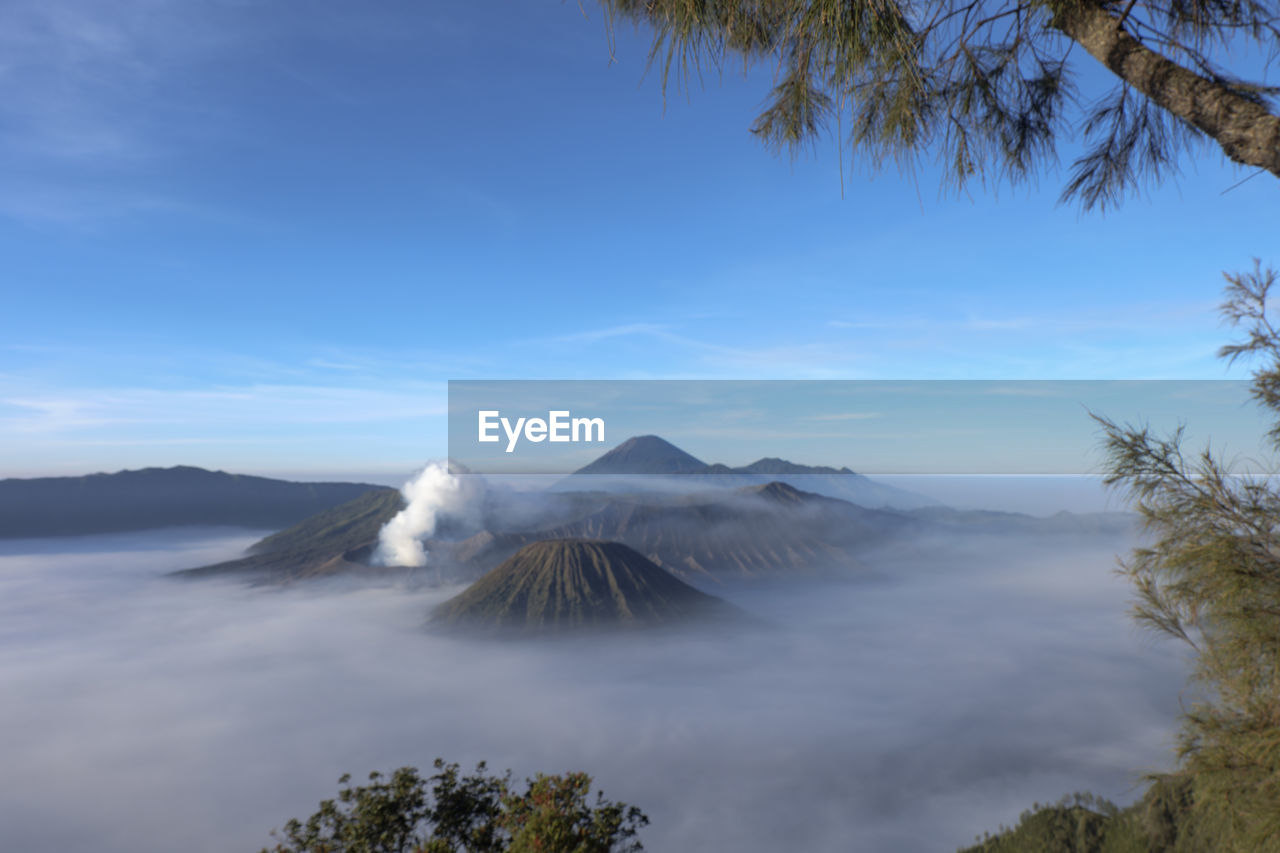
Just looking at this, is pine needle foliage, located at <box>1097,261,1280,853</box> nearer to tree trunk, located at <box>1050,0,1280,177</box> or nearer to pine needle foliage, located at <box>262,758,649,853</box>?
tree trunk, located at <box>1050,0,1280,177</box>

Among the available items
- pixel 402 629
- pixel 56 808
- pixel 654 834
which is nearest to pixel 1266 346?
pixel 654 834

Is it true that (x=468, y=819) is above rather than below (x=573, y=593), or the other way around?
above

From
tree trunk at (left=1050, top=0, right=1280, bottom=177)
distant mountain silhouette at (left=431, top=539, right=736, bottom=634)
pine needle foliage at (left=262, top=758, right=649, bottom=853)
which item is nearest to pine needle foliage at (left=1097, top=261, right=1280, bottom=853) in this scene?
tree trunk at (left=1050, top=0, right=1280, bottom=177)

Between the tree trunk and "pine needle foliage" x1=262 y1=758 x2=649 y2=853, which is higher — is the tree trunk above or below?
above

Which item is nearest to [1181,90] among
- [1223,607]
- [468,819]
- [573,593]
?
[1223,607]

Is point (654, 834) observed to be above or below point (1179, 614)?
below

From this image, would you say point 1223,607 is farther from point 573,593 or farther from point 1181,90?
point 573,593

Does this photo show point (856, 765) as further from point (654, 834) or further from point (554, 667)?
point (554, 667)
